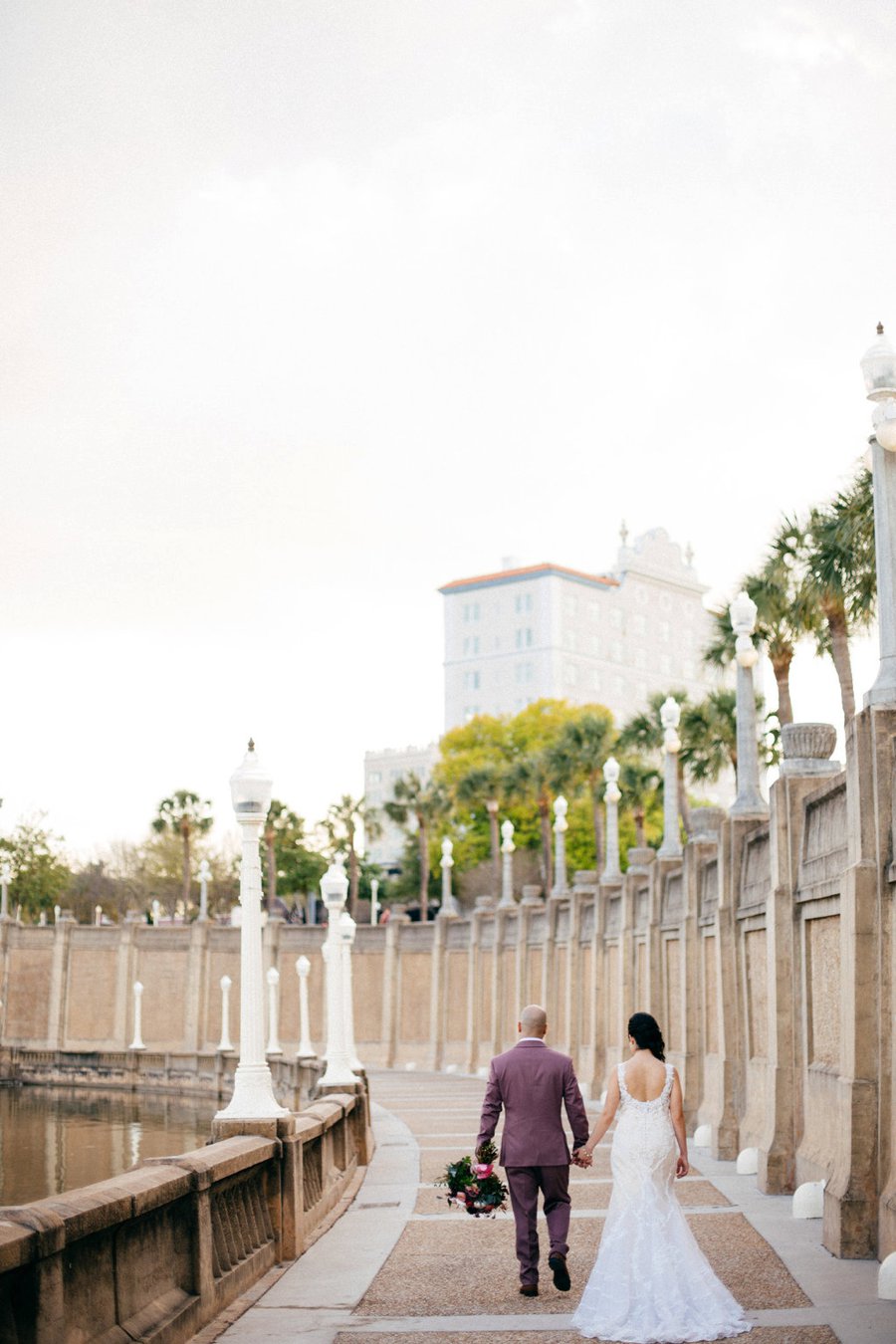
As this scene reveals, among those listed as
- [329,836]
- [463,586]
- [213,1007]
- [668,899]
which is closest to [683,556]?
[463,586]

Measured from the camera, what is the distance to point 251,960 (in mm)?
13523

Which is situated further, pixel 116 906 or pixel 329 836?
pixel 116 906

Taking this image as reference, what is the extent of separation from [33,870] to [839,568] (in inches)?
3369

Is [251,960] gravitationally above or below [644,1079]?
above

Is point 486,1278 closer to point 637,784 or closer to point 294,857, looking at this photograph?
point 637,784

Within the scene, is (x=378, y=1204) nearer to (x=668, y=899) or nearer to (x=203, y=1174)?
(x=203, y=1174)

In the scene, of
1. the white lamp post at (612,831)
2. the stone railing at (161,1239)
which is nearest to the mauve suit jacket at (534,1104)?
the stone railing at (161,1239)

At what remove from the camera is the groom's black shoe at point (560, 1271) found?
438 inches

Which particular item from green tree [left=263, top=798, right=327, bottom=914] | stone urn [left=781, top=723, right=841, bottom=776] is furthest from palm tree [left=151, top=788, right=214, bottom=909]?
stone urn [left=781, top=723, right=841, bottom=776]

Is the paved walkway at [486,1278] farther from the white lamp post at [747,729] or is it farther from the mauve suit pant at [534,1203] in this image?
the white lamp post at [747,729]

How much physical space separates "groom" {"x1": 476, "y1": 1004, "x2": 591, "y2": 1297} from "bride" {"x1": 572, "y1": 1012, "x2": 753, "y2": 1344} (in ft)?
1.32

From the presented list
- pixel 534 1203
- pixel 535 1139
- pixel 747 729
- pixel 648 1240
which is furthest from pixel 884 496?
pixel 747 729

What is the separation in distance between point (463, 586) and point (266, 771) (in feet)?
439

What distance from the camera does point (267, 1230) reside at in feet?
42.7
